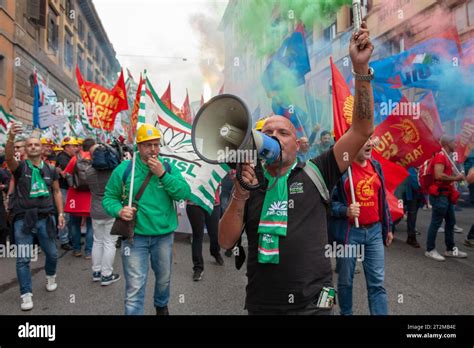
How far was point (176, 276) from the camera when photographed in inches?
199

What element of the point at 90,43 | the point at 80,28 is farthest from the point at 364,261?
the point at 90,43

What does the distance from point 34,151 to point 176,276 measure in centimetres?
234

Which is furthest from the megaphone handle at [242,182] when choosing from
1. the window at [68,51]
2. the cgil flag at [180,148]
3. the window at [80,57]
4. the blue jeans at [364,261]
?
the window at [80,57]

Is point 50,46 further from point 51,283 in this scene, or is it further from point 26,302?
point 26,302

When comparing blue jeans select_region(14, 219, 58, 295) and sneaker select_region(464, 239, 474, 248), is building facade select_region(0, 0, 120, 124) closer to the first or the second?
blue jeans select_region(14, 219, 58, 295)

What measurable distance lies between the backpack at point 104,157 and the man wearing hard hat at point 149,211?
1352 mm

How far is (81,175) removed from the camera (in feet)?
18.8

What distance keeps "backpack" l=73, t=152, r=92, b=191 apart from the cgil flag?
1.21m

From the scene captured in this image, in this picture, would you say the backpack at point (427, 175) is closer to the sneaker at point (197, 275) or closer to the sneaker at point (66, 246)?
the sneaker at point (197, 275)

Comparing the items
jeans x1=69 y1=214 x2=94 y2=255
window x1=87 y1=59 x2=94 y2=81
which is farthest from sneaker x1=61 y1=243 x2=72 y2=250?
window x1=87 y1=59 x2=94 y2=81

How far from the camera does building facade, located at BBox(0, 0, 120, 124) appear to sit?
52.2 feet

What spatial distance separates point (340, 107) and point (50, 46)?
2292 centimetres

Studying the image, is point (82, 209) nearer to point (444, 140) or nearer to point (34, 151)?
point (34, 151)
